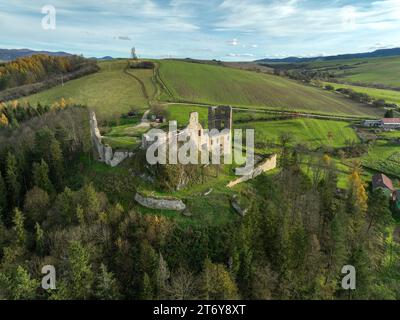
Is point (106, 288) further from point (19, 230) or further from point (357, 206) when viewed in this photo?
point (357, 206)

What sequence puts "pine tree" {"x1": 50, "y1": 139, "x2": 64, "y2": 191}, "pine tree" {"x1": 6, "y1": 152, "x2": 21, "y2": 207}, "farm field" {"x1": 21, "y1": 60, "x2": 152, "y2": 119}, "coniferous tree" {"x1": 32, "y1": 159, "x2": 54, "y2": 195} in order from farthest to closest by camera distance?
1. "farm field" {"x1": 21, "y1": 60, "x2": 152, "y2": 119}
2. "pine tree" {"x1": 50, "y1": 139, "x2": 64, "y2": 191}
3. "pine tree" {"x1": 6, "y1": 152, "x2": 21, "y2": 207}
4. "coniferous tree" {"x1": 32, "y1": 159, "x2": 54, "y2": 195}

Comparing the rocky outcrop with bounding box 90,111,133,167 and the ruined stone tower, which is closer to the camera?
the rocky outcrop with bounding box 90,111,133,167

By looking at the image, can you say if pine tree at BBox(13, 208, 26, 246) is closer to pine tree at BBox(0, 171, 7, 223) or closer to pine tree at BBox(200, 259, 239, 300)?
pine tree at BBox(0, 171, 7, 223)

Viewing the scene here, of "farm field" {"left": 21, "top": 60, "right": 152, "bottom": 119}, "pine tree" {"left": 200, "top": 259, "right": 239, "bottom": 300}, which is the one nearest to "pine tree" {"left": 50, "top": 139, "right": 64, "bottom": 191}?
"pine tree" {"left": 200, "top": 259, "right": 239, "bottom": 300}

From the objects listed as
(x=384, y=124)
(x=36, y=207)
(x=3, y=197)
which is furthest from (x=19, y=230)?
(x=384, y=124)

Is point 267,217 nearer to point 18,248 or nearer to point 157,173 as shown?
point 157,173

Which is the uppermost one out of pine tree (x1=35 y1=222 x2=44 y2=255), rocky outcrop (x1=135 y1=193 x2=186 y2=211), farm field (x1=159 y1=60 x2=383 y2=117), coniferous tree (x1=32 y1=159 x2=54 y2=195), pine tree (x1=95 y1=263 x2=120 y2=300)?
farm field (x1=159 y1=60 x2=383 y2=117)
